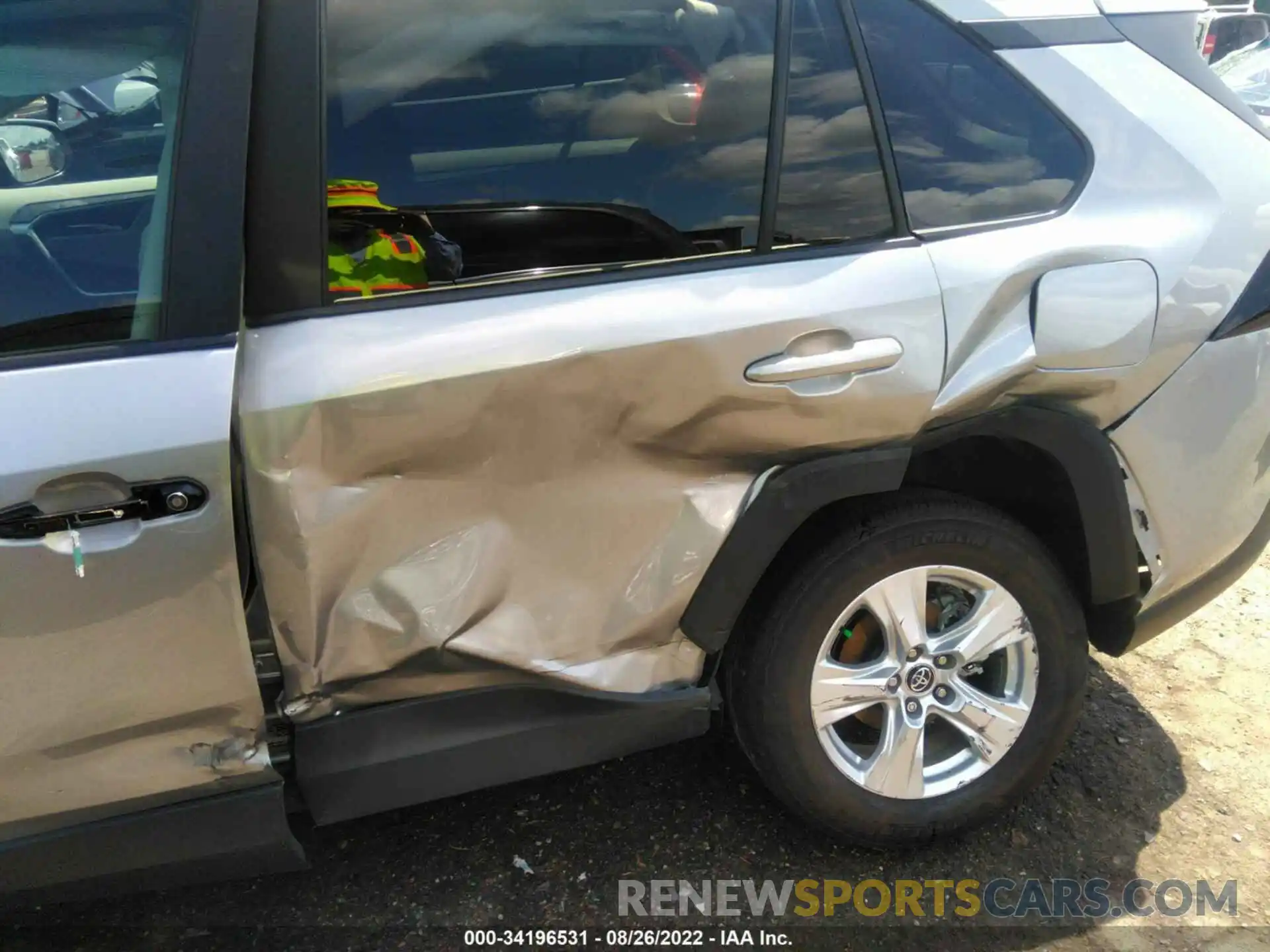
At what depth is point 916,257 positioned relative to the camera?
188 cm

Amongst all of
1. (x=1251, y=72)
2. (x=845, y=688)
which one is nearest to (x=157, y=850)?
(x=845, y=688)

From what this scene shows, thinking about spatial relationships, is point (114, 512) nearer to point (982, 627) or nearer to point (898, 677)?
point (898, 677)

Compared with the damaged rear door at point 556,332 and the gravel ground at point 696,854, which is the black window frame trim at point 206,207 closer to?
the damaged rear door at point 556,332

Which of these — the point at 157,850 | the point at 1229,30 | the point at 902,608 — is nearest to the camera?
the point at 157,850

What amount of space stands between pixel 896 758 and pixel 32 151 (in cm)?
215

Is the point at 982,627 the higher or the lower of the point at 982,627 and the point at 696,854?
the higher

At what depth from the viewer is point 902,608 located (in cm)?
206

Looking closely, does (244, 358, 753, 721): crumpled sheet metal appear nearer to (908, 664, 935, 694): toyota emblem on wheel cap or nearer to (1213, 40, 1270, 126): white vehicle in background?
(908, 664, 935, 694): toyota emblem on wheel cap

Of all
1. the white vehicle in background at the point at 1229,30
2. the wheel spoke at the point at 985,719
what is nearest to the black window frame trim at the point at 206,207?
the wheel spoke at the point at 985,719

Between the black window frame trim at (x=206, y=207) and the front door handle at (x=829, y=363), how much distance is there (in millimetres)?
868

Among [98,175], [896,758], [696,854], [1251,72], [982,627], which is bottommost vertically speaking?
[696,854]

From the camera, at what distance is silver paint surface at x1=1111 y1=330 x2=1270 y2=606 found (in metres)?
2.05

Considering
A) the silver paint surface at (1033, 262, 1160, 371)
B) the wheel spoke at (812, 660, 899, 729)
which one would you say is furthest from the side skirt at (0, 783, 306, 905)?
the silver paint surface at (1033, 262, 1160, 371)

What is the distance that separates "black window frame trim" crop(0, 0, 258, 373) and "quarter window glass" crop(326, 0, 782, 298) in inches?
5.7
